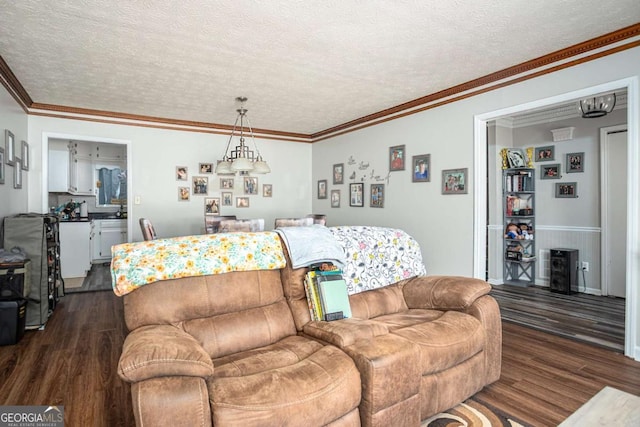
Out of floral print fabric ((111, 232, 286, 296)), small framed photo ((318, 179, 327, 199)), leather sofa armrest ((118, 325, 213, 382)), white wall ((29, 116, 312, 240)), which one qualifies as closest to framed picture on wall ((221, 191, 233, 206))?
white wall ((29, 116, 312, 240))

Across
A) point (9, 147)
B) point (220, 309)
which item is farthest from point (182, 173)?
point (220, 309)

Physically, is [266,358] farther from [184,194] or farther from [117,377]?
[184,194]

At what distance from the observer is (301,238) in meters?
2.38

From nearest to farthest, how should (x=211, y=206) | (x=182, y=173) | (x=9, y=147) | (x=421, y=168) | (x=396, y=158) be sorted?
(x=9, y=147), (x=421, y=168), (x=396, y=158), (x=182, y=173), (x=211, y=206)

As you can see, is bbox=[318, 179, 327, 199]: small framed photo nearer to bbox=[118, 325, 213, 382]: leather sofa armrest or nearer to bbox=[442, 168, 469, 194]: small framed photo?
bbox=[442, 168, 469, 194]: small framed photo

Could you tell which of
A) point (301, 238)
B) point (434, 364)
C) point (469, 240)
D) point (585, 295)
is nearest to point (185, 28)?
point (301, 238)

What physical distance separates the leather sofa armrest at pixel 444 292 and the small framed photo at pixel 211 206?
4.11 meters

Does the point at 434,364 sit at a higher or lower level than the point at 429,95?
lower

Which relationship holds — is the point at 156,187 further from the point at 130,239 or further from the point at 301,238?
the point at 301,238

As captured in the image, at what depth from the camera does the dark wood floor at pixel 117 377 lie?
7.13 ft

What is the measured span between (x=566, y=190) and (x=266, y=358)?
Result: 5.32 metres

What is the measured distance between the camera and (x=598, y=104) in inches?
130

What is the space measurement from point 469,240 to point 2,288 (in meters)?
4.51

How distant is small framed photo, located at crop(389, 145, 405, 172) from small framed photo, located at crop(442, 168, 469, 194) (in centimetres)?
72
